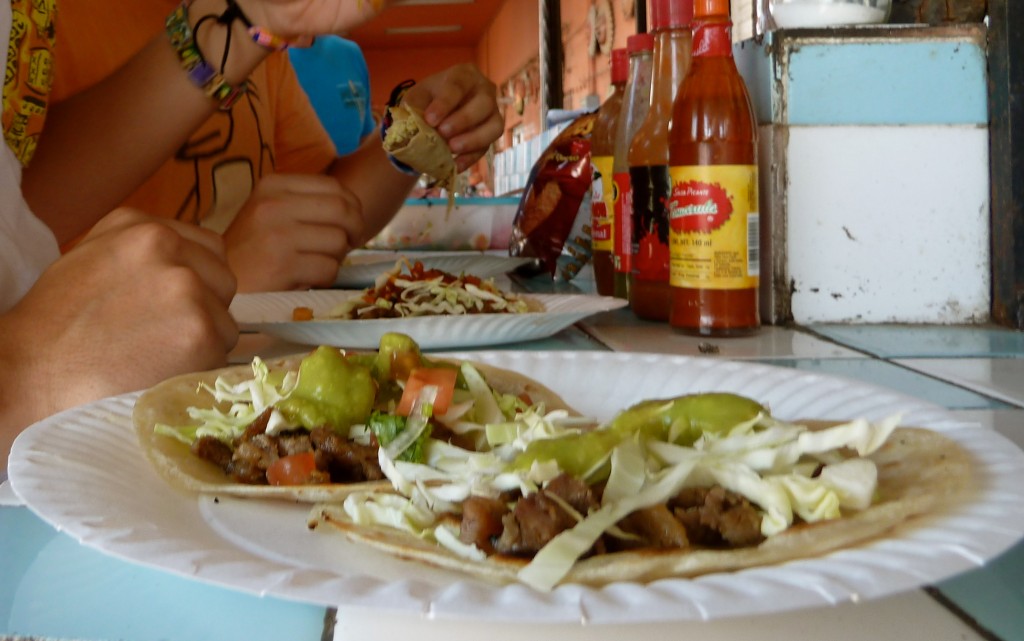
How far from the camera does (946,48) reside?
4.20 feet

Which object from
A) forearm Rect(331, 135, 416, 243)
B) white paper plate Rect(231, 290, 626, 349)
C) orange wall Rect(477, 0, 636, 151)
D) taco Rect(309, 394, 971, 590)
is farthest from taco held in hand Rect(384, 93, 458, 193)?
A: orange wall Rect(477, 0, 636, 151)

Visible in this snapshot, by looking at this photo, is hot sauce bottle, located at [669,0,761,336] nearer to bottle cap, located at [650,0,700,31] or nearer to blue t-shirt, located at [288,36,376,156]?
bottle cap, located at [650,0,700,31]

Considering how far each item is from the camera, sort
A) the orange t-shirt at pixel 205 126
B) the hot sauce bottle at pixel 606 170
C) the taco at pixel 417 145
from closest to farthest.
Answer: the hot sauce bottle at pixel 606 170
the taco at pixel 417 145
the orange t-shirt at pixel 205 126

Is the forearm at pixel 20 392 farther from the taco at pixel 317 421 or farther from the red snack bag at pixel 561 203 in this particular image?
the red snack bag at pixel 561 203

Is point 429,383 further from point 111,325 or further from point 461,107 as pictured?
point 461,107

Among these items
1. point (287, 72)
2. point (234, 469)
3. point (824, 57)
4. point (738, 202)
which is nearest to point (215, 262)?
point (234, 469)

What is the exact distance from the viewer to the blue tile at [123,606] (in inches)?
16.5

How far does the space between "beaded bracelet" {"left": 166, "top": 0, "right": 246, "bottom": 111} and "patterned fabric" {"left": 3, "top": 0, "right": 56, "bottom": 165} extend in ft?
0.69

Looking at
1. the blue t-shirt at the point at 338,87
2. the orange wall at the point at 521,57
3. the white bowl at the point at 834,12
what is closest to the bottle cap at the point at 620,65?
the white bowl at the point at 834,12

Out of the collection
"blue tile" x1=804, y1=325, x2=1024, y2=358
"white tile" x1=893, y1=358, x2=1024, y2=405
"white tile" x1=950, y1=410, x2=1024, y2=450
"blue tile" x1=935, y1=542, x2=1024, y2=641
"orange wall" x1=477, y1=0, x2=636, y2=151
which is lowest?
"blue tile" x1=804, y1=325, x2=1024, y2=358

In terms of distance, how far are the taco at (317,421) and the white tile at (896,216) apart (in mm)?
682

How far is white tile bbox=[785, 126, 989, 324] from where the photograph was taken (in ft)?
4.24

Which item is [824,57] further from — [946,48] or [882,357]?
[882,357]

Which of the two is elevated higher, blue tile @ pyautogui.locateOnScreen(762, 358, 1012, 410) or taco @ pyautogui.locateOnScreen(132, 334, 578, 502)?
taco @ pyautogui.locateOnScreen(132, 334, 578, 502)
